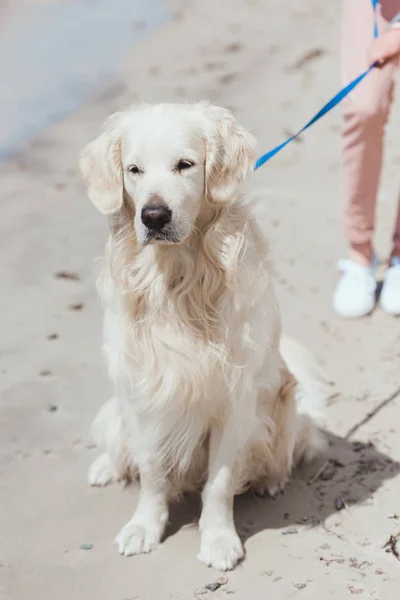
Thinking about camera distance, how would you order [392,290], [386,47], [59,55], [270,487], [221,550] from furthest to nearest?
1. [59,55]
2. [392,290]
3. [386,47]
4. [270,487]
5. [221,550]

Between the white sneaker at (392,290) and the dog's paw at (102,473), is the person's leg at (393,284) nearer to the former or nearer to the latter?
the white sneaker at (392,290)

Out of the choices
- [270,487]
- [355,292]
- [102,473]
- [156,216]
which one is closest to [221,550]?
[270,487]

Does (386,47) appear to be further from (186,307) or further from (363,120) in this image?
(186,307)

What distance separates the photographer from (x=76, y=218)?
5281 mm

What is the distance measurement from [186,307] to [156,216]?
0.37 metres

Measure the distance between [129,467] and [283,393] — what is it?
2.06ft

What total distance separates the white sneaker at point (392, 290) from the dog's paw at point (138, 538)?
174 cm

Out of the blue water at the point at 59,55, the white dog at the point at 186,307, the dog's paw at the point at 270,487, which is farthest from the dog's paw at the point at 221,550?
the blue water at the point at 59,55

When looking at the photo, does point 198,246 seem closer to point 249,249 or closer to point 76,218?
point 249,249

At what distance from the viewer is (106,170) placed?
2.62 metres

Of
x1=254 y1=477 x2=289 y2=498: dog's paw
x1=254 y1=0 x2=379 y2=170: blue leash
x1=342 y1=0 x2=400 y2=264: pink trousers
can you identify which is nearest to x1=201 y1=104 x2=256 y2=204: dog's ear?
x1=254 y1=0 x2=379 y2=170: blue leash

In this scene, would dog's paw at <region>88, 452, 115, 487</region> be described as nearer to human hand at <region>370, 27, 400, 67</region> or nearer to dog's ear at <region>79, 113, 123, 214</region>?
dog's ear at <region>79, 113, 123, 214</region>

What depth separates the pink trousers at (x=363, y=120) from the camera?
3648 millimetres

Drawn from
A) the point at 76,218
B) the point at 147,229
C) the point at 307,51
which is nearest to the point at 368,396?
the point at 147,229
